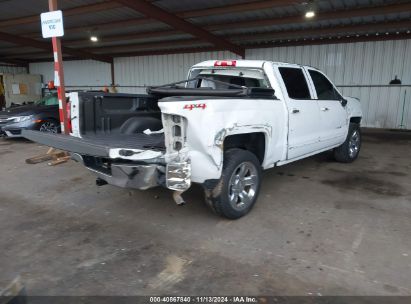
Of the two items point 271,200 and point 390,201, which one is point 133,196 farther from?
point 390,201

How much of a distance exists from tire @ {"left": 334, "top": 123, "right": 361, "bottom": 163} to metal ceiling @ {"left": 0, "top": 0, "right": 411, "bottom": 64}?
3653mm

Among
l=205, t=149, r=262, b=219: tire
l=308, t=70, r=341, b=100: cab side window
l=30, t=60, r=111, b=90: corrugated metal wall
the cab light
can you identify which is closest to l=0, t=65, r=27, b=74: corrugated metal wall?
l=30, t=60, r=111, b=90: corrugated metal wall

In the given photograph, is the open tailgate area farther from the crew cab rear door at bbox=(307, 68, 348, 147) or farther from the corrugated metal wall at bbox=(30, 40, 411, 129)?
the corrugated metal wall at bbox=(30, 40, 411, 129)

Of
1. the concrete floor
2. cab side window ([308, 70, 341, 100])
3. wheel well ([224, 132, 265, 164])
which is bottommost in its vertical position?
the concrete floor

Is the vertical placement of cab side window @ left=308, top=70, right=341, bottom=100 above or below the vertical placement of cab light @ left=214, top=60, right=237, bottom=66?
below

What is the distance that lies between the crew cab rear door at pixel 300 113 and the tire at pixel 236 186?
2.91ft

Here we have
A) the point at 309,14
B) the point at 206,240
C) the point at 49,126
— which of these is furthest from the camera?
the point at 309,14

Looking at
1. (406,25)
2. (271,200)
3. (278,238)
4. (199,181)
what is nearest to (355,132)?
(271,200)

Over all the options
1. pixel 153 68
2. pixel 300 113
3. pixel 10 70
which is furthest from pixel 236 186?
pixel 10 70

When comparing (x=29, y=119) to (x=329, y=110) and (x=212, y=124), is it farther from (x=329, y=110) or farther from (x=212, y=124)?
(x=329, y=110)

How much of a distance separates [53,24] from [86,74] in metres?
15.6

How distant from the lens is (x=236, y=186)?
3.98m

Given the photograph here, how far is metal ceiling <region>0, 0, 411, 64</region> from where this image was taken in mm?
9594

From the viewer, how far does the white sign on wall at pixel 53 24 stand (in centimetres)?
632
